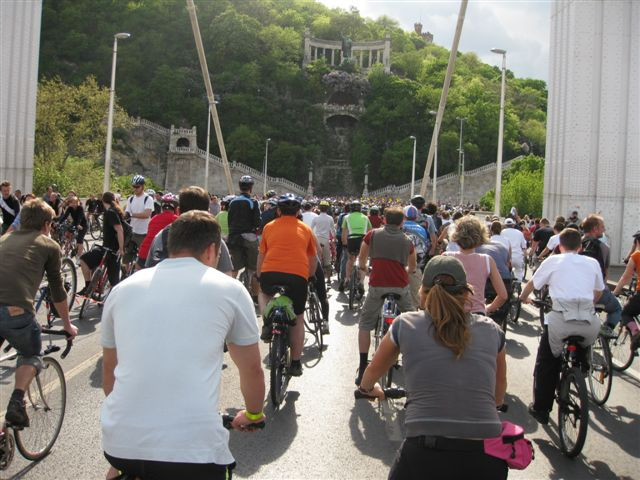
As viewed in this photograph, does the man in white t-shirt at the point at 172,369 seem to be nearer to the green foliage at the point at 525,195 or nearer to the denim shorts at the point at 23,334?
the denim shorts at the point at 23,334

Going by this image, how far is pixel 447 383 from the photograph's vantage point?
321 cm

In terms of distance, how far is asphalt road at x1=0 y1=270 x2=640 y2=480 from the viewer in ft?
16.7

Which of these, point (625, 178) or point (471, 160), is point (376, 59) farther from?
point (625, 178)

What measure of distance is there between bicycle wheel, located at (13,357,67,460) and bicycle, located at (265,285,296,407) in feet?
6.35

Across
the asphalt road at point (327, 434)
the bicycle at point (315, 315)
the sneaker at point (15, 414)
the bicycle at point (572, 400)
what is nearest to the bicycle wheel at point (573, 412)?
the bicycle at point (572, 400)

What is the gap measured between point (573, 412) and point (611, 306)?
2.90 m

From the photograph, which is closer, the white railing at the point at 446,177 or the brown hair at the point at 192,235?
the brown hair at the point at 192,235

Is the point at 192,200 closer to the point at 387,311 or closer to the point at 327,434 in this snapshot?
the point at 327,434

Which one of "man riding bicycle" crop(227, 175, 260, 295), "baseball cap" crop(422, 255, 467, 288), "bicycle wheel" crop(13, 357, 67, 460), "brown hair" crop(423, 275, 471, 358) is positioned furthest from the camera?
"man riding bicycle" crop(227, 175, 260, 295)

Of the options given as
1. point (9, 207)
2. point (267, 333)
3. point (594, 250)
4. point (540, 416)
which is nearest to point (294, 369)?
point (267, 333)

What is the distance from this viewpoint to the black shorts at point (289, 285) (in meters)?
7.13

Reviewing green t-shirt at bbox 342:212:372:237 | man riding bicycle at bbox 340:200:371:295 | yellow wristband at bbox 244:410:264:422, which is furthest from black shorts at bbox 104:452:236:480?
green t-shirt at bbox 342:212:372:237

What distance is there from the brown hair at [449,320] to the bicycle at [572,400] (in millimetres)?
2656

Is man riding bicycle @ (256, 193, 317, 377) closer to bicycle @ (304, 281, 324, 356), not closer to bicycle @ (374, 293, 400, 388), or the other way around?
bicycle @ (374, 293, 400, 388)
